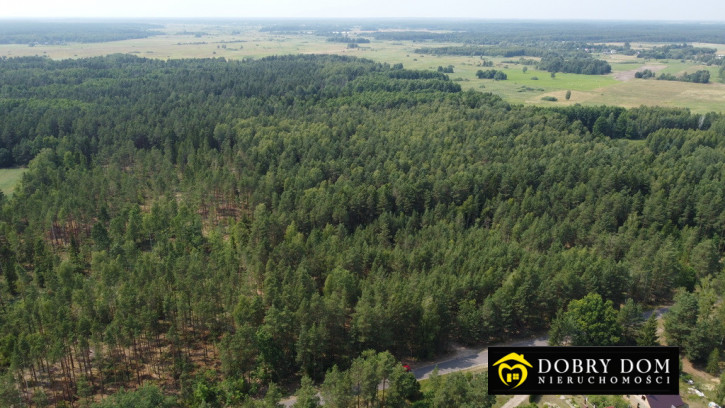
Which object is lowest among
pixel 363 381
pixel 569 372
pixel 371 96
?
pixel 363 381

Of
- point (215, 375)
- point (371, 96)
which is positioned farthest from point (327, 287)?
point (371, 96)

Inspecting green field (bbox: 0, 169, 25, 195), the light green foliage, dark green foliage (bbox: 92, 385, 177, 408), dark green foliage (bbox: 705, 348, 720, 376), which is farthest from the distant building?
green field (bbox: 0, 169, 25, 195)

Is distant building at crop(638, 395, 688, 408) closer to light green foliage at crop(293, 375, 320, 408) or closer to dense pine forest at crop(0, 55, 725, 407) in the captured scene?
dense pine forest at crop(0, 55, 725, 407)

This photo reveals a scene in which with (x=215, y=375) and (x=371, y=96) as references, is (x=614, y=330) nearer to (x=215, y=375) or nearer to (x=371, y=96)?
(x=215, y=375)

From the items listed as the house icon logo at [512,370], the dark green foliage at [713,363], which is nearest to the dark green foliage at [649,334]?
the dark green foliage at [713,363]

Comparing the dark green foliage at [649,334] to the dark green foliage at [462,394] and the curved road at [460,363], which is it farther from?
the dark green foliage at [462,394]

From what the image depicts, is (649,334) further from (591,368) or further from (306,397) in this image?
(306,397)
